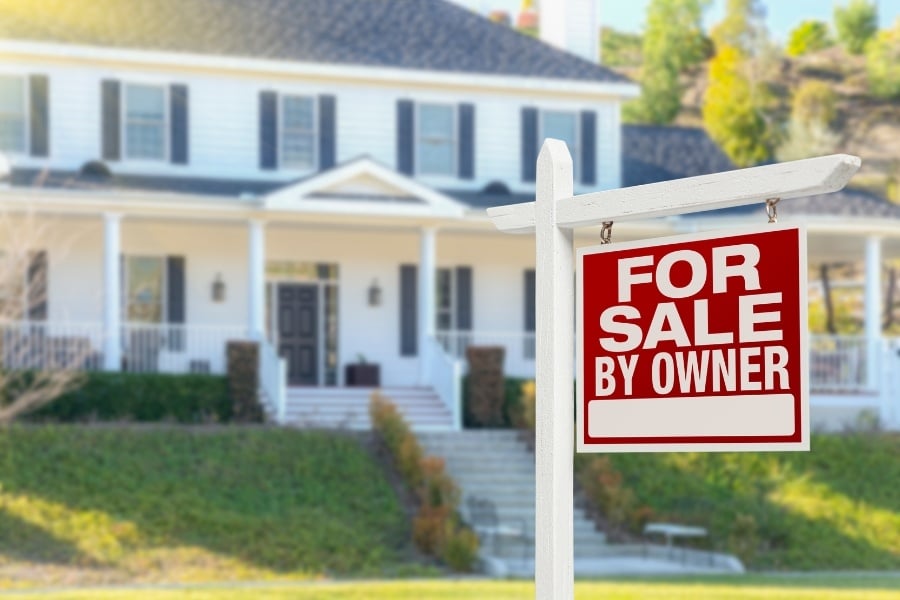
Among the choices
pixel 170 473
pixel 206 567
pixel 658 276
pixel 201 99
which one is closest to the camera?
pixel 658 276

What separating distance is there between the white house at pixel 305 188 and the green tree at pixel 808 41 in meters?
61.8

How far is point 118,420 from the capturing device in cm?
2266

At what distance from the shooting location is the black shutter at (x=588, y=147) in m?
27.8

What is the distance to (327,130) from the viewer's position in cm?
2680

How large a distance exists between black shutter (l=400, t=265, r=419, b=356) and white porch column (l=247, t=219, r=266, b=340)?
302 cm

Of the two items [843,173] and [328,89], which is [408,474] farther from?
[843,173]

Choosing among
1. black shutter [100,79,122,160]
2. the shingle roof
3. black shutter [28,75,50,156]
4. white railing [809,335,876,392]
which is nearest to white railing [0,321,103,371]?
black shutter [28,75,50,156]

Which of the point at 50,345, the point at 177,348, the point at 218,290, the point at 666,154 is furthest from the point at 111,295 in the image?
the point at 666,154

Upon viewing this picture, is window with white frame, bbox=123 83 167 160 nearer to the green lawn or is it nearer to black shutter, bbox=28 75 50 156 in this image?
black shutter, bbox=28 75 50 156

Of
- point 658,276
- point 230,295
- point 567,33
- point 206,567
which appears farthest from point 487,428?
point 658,276

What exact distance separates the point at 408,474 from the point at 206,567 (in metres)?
4.03

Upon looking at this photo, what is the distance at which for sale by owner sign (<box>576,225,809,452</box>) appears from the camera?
471 cm

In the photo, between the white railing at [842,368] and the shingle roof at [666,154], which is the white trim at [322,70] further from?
the white railing at [842,368]

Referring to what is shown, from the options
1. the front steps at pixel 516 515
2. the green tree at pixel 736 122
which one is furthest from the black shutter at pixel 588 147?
the green tree at pixel 736 122
